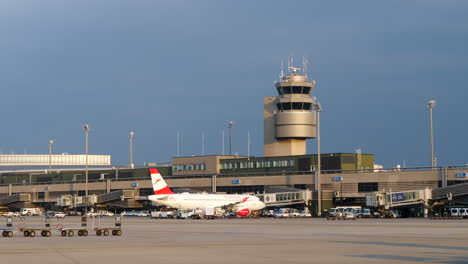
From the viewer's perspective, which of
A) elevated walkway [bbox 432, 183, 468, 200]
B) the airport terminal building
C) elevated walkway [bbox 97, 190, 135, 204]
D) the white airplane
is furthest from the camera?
elevated walkway [bbox 97, 190, 135, 204]

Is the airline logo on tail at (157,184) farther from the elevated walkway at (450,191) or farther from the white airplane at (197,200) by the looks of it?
the elevated walkway at (450,191)

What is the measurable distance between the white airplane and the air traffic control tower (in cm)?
3166

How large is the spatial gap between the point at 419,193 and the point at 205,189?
45336 mm

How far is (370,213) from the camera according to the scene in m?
105

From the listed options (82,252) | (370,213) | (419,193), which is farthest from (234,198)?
(82,252)

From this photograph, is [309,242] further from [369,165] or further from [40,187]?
[40,187]

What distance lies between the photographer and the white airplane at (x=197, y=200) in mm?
103188

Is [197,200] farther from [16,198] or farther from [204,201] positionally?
[16,198]

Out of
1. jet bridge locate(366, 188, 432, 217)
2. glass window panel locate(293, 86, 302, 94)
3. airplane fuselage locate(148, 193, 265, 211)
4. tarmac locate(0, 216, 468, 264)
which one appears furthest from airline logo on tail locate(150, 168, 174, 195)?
tarmac locate(0, 216, 468, 264)

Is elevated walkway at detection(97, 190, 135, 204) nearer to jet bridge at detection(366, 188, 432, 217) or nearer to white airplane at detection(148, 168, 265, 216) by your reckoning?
white airplane at detection(148, 168, 265, 216)

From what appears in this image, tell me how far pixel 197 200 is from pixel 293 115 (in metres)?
40.9

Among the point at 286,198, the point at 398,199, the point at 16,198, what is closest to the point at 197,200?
the point at 286,198

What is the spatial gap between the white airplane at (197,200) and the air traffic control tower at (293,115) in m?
31.7

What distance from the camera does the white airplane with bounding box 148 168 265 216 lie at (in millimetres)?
103188
